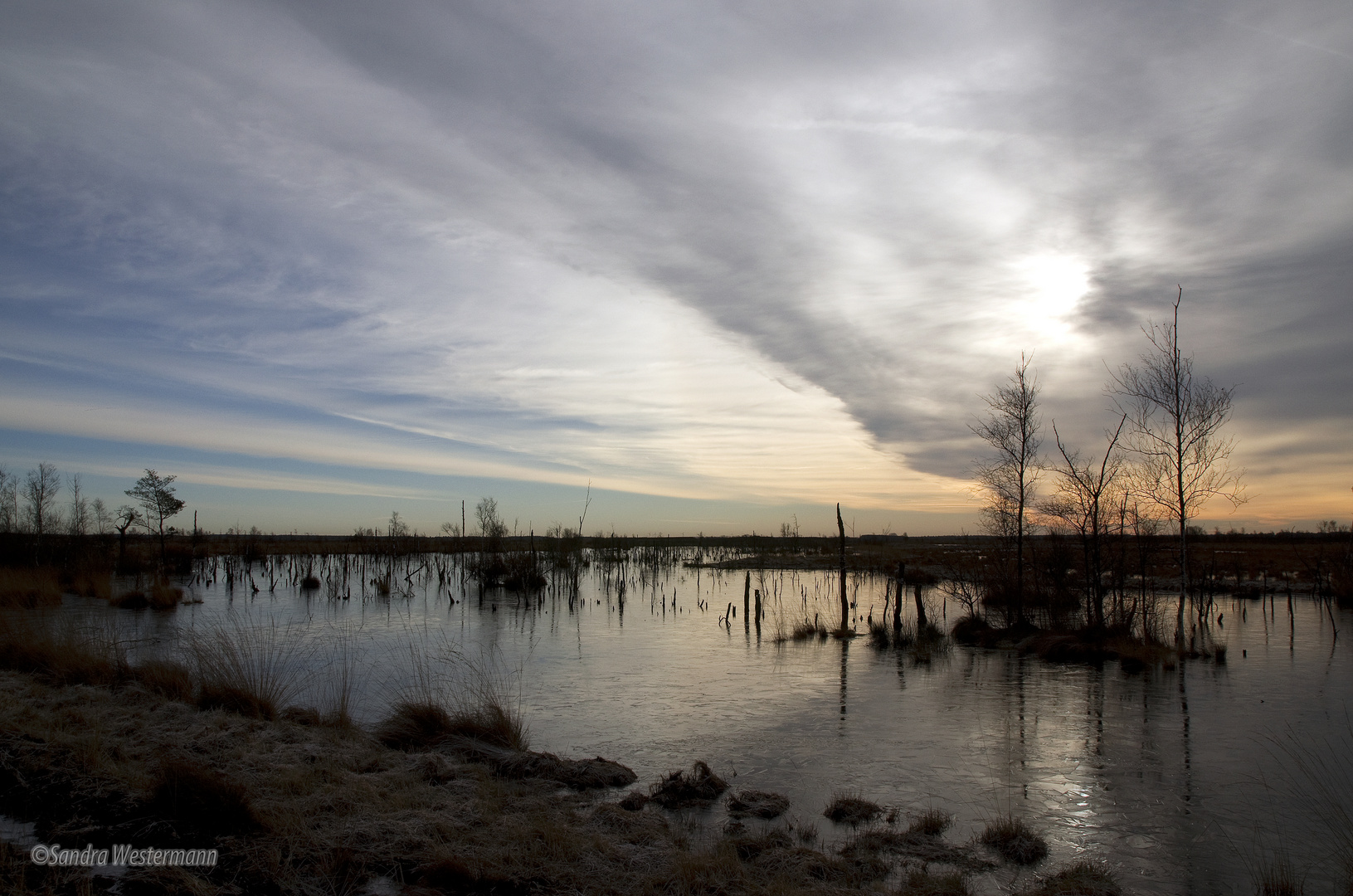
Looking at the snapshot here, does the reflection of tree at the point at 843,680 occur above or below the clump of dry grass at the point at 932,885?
below

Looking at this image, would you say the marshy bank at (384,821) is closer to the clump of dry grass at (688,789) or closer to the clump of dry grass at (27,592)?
the clump of dry grass at (688,789)

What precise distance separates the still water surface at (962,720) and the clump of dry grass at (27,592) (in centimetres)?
216

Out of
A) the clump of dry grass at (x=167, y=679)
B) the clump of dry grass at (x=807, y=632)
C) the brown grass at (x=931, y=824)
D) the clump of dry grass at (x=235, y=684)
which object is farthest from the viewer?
the clump of dry grass at (x=807, y=632)

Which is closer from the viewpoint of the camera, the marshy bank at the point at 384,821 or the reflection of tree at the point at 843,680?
the marshy bank at the point at 384,821

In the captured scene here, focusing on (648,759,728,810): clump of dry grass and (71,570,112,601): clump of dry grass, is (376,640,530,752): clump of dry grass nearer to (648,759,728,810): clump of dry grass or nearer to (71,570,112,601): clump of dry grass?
(648,759,728,810): clump of dry grass

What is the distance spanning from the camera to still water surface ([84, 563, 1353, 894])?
784 cm

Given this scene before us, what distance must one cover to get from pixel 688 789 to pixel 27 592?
80.4 feet

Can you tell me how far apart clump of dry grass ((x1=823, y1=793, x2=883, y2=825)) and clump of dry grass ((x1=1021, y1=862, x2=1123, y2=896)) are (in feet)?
6.28

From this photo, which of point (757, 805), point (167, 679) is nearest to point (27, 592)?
point (167, 679)

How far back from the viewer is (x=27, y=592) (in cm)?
2289

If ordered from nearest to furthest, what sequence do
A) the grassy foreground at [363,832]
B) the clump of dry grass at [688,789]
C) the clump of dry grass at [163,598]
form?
the grassy foreground at [363,832], the clump of dry grass at [688,789], the clump of dry grass at [163,598]

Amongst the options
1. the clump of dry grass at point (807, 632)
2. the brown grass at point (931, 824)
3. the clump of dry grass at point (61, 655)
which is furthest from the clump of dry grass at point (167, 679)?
the clump of dry grass at point (807, 632)

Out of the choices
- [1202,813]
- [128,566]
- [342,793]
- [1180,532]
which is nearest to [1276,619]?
[1180,532]

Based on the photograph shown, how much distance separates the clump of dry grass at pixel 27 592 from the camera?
21719mm
